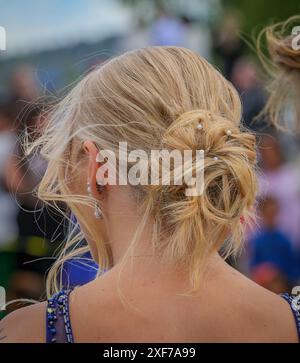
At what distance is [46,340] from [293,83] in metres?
1.73

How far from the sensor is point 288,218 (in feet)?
18.2

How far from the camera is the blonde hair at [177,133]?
5.98 feet

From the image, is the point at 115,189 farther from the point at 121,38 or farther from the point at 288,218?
the point at 121,38

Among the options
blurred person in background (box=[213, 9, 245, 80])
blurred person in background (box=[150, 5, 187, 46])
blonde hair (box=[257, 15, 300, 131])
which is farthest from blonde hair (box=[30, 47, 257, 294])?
blurred person in background (box=[213, 9, 245, 80])

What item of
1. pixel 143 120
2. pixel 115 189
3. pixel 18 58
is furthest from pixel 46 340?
pixel 18 58

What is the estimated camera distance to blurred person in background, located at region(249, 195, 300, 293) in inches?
195

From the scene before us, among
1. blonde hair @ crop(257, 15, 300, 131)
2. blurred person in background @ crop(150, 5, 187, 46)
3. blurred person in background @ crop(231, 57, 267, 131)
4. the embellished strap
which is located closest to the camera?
the embellished strap

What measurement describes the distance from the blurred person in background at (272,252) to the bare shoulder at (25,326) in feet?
10.7

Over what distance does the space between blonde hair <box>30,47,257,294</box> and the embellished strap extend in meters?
0.23

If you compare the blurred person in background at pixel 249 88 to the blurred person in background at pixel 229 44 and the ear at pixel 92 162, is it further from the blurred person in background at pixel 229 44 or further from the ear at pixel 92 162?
the ear at pixel 92 162

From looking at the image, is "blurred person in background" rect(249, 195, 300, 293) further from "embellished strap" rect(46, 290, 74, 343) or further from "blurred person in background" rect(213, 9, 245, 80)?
"embellished strap" rect(46, 290, 74, 343)

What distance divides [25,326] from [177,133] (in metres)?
0.57

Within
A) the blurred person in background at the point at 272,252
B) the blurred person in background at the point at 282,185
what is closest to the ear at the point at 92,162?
the blurred person in background at the point at 272,252

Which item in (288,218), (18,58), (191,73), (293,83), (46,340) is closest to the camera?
(46,340)
